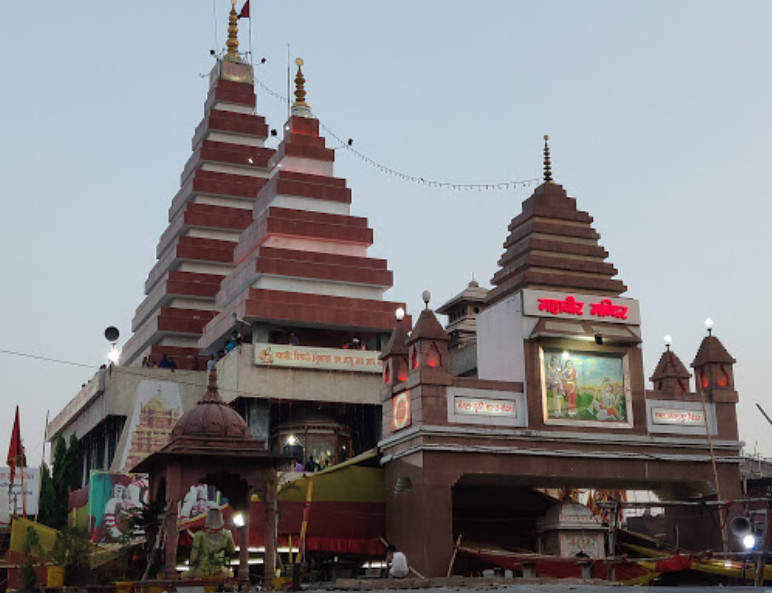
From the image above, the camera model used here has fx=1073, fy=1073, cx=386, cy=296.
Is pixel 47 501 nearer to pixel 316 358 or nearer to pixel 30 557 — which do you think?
pixel 316 358

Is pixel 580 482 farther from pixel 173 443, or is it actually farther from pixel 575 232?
pixel 173 443

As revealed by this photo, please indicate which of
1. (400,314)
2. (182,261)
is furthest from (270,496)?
(182,261)

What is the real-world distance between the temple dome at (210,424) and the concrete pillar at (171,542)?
1961 millimetres

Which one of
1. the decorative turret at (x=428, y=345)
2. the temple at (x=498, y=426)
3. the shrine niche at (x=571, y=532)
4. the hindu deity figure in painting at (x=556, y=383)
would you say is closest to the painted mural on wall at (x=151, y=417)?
the temple at (x=498, y=426)

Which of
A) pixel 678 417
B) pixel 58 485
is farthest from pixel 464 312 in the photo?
pixel 678 417

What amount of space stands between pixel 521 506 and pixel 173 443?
1529 centimetres

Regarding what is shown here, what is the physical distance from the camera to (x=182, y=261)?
62.4 meters

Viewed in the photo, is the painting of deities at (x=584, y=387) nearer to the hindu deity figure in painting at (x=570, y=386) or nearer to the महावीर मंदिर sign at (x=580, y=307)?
the hindu deity figure in painting at (x=570, y=386)

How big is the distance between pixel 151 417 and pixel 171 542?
26.4 metres

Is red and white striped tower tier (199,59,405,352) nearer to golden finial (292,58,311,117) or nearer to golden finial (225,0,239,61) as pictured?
golden finial (292,58,311,117)

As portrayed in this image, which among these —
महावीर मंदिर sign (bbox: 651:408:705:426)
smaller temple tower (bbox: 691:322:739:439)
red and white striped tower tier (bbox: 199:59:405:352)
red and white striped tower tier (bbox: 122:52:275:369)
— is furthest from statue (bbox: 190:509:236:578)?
red and white striped tower tier (bbox: 122:52:275:369)

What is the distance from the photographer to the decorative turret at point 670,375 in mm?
39656

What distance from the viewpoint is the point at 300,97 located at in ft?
205

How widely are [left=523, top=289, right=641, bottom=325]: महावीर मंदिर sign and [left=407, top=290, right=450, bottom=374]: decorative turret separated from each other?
3.18 m
